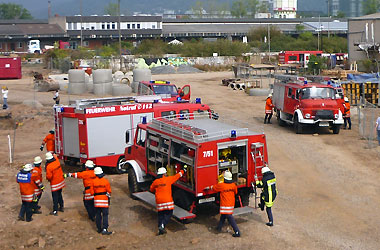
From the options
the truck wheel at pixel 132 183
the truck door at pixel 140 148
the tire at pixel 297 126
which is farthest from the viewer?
the tire at pixel 297 126

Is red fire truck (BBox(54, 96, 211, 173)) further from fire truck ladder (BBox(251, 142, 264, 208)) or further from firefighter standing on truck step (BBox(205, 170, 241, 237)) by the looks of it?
firefighter standing on truck step (BBox(205, 170, 241, 237))

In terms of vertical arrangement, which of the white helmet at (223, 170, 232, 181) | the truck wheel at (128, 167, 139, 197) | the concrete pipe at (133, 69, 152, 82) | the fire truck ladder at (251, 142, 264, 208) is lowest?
the truck wheel at (128, 167, 139, 197)

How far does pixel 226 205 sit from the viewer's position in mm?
12500

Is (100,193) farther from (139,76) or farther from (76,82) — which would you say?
(76,82)

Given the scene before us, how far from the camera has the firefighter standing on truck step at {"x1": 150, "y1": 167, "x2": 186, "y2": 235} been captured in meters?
12.7

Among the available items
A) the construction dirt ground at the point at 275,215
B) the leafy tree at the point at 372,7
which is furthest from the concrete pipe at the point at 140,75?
the leafy tree at the point at 372,7

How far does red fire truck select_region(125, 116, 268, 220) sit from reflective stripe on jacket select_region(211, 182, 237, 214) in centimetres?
47

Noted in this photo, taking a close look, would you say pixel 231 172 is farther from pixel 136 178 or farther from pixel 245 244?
pixel 136 178

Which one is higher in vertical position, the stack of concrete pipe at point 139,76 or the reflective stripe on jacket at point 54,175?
the stack of concrete pipe at point 139,76

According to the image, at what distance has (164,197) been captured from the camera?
12703 mm

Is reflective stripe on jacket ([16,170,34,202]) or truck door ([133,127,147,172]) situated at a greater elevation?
truck door ([133,127,147,172])

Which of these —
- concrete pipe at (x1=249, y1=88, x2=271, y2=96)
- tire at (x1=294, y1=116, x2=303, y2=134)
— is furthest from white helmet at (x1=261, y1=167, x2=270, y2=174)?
concrete pipe at (x1=249, y1=88, x2=271, y2=96)

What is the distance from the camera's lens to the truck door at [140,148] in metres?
15.2

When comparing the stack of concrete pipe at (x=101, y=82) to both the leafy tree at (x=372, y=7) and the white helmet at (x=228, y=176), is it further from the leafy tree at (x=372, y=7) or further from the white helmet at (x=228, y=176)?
the leafy tree at (x=372, y=7)
